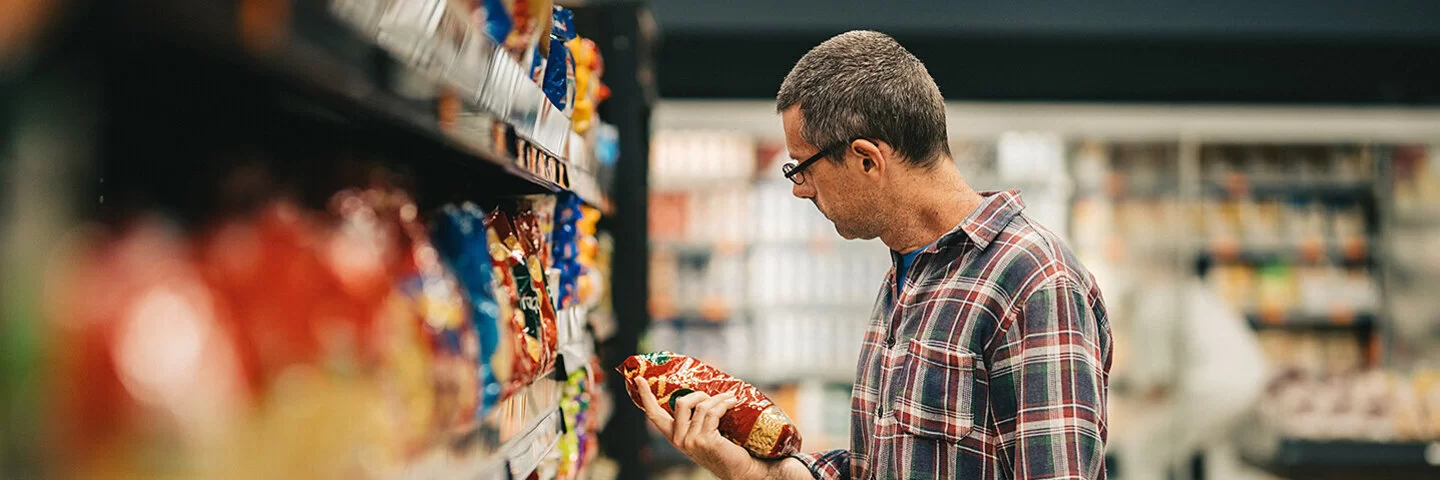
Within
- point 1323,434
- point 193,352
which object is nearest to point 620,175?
point 193,352

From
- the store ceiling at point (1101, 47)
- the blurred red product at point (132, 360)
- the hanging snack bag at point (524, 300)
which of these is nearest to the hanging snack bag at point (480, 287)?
the hanging snack bag at point (524, 300)

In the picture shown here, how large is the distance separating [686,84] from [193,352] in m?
4.79

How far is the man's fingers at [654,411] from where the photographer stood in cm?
170

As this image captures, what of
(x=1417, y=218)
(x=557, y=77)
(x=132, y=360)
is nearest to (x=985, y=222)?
(x=557, y=77)

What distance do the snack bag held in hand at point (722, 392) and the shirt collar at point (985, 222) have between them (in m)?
0.40

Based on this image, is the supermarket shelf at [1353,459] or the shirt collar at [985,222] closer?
the shirt collar at [985,222]

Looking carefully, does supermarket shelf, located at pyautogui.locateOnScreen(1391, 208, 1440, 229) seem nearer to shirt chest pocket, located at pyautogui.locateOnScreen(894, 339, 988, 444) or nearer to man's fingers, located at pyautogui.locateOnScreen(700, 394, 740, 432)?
shirt chest pocket, located at pyautogui.locateOnScreen(894, 339, 988, 444)

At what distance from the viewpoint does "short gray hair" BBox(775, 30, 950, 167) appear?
163cm

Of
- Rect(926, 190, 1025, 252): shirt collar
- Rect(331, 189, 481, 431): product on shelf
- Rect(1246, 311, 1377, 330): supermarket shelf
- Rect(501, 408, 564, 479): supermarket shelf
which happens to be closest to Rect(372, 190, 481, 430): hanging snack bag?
Rect(331, 189, 481, 431): product on shelf

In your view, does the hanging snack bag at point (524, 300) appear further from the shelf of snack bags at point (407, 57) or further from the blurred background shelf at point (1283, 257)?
the blurred background shelf at point (1283, 257)

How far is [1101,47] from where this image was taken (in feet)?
16.8

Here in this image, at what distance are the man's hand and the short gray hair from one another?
1.50 ft

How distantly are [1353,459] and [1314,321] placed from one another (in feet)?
3.26

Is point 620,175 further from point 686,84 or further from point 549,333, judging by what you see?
point 686,84
